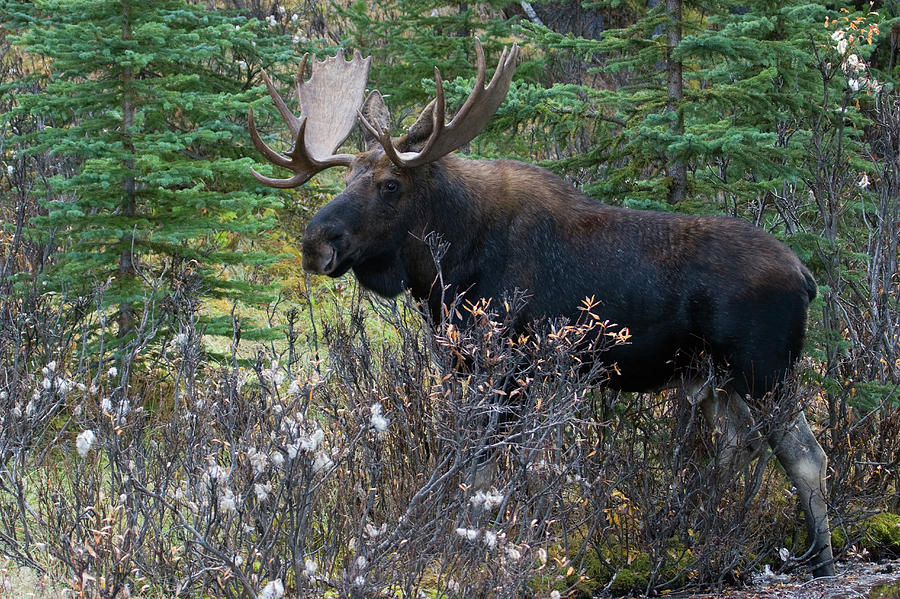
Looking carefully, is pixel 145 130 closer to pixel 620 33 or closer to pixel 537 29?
pixel 537 29

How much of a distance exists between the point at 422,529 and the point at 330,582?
1.28ft

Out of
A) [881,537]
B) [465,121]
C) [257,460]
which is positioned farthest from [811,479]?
[257,460]

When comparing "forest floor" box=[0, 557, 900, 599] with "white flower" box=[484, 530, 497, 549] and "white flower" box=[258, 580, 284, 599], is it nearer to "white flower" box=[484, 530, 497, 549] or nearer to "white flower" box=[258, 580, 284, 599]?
"white flower" box=[484, 530, 497, 549]

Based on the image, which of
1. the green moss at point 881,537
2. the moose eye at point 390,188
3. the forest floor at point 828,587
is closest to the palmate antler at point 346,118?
the moose eye at point 390,188

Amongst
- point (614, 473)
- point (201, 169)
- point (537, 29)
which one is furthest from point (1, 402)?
point (537, 29)

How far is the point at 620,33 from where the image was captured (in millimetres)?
6461

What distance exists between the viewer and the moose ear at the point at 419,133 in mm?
5704

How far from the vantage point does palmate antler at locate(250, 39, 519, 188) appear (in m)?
5.43

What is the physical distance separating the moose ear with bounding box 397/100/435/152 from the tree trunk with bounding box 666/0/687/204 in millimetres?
1572

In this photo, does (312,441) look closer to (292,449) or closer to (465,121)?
(292,449)

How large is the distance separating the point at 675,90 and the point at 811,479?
2.48m

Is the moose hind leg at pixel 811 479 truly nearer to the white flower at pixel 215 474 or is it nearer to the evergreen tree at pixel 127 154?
the white flower at pixel 215 474

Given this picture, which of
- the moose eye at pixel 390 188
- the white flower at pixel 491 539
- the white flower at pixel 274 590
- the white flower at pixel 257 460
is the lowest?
the white flower at pixel 491 539

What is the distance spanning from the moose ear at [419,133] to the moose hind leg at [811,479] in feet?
8.38
